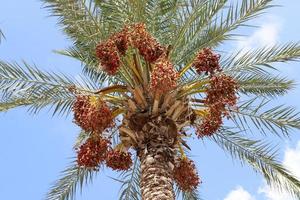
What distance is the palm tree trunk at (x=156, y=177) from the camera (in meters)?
8.71

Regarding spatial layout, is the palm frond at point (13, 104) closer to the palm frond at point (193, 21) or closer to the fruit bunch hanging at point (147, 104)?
the fruit bunch hanging at point (147, 104)

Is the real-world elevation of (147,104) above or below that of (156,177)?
above

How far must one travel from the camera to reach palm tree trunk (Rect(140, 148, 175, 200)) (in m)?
8.71

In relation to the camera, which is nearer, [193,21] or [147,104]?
[147,104]

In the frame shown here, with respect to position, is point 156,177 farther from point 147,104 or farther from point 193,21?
point 193,21

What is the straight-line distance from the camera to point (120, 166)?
31.4ft

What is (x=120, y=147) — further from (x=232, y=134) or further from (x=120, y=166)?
(x=232, y=134)

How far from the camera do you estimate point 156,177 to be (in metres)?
8.88

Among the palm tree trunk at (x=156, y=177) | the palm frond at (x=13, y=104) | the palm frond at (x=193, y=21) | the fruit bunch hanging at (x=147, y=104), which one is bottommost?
the palm tree trunk at (x=156, y=177)

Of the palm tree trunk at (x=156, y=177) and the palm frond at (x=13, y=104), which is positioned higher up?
the palm frond at (x=13, y=104)

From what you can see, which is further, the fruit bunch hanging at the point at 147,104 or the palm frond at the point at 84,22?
the palm frond at the point at 84,22

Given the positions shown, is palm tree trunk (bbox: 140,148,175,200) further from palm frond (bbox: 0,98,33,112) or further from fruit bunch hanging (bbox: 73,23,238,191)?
palm frond (bbox: 0,98,33,112)

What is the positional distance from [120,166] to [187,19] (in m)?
2.88

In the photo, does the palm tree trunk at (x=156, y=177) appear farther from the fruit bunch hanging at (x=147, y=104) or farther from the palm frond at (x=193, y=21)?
the palm frond at (x=193, y=21)
